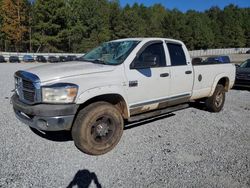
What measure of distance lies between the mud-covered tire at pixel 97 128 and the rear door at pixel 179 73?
64.6 inches

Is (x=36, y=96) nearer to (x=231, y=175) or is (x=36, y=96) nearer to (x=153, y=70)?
(x=153, y=70)

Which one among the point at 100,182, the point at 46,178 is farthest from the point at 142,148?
the point at 46,178

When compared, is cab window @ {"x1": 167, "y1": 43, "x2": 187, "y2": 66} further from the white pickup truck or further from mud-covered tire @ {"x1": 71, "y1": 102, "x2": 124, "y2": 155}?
mud-covered tire @ {"x1": 71, "y1": 102, "x2": 124, "y2": 155}

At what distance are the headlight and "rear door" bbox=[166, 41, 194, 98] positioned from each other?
2416mm

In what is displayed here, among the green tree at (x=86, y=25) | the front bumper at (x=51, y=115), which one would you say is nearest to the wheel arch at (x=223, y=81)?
the front bumper at (x=51, y=115)

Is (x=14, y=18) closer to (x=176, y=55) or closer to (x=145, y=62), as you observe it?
(x=176, y=55)

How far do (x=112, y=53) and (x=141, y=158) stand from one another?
7.15 feet

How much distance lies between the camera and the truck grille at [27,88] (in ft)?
13.8

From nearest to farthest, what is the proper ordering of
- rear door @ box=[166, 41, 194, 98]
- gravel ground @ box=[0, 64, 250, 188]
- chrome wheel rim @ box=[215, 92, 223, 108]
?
gravel ground @ box=[0, 64, 250, 188]
rear door @ box=[166, 41, 194, 98]
chrome wheel rim @ box=[215, 92, 223, 108]

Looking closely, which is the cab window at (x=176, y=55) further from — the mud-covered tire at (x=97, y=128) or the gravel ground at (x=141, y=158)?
the mud-covered tire at (x=97, y=128)

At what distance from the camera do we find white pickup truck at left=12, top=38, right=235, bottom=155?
4.19 metres

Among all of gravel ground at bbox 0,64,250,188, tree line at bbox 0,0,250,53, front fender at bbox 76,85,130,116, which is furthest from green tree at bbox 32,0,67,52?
front fender at bbox 76,85,130,116

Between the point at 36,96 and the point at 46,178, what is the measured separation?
1230 millimetres

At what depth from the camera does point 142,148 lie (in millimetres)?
4910
